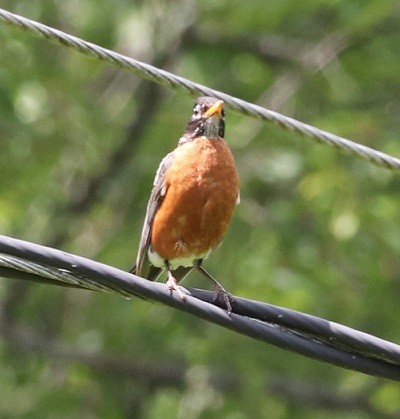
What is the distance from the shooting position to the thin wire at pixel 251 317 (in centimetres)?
393

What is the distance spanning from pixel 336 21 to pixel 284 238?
115 inches

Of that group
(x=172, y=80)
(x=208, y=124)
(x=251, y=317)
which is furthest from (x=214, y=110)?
(x=251, y=317)

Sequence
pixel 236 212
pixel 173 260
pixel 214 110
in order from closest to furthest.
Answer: pixel 173 260 → pixel 214 110 → pixel 236 212

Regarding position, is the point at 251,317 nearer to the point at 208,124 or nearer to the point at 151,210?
the point at 151,210

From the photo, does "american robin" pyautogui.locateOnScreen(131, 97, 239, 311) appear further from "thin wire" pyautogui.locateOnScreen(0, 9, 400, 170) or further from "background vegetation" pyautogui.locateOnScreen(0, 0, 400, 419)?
"background vegetation" pyautogui.locateOnScreen(0, 0, 400, 419)

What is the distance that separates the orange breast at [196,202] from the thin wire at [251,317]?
163 centimetres

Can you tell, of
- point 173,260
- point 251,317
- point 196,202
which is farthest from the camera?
point 173,260

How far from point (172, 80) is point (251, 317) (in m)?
1.07

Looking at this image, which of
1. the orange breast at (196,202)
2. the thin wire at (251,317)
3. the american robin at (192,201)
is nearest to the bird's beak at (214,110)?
the american robin at (192,201)

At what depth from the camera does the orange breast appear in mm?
5777

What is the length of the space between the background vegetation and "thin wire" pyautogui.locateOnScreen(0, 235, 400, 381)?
4.32 metres

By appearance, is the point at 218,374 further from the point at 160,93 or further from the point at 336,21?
the point at 336,21

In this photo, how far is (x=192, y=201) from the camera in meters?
5.79

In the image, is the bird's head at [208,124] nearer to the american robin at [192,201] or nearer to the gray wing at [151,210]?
the american robin at [192,201]
